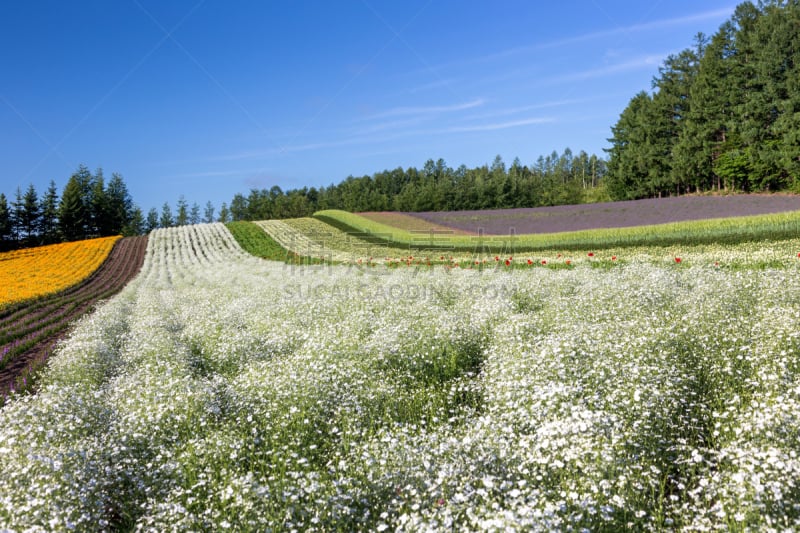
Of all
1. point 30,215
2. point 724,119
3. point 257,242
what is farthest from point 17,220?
point 724,119

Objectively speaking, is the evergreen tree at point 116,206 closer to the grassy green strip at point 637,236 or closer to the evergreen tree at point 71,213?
the evergreen tree at point 71,213

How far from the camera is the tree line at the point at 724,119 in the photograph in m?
49.4

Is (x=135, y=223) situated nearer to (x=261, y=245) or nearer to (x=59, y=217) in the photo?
(x=59, y=217)

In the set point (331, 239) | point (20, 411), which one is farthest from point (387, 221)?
point (20, 411)

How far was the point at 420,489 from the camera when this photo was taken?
16.4ft

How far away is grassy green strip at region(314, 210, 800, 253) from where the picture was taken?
25.2m

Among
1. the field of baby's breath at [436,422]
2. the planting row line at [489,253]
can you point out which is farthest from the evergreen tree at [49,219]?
the field of baby's breath at [436,422]

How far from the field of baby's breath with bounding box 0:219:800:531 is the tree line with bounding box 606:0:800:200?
4876cm

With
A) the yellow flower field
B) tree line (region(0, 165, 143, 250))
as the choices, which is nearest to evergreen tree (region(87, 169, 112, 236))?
tree line (region(0, 165, 143, 250))

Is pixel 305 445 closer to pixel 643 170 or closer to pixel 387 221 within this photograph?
pixel 387 221

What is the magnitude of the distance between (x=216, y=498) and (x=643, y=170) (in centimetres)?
7585

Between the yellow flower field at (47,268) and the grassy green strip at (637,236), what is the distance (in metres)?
23.9

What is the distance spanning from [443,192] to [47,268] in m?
65.1

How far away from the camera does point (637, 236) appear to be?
3064 centimetres
